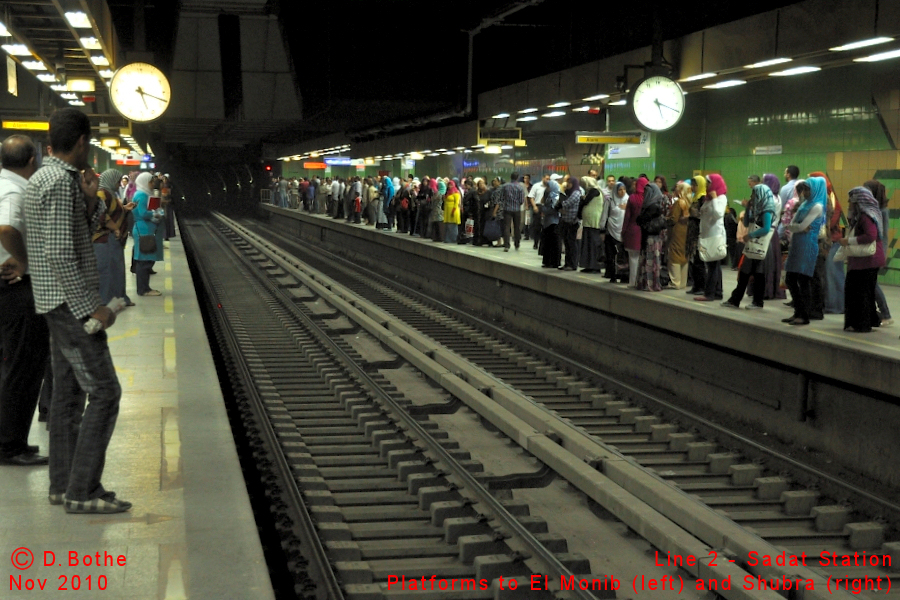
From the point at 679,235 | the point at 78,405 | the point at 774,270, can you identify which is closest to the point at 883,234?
the point at 774,270

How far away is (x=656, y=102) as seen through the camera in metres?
13.7

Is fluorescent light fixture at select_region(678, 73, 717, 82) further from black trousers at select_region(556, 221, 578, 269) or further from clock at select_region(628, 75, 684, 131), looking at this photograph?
black trousers at select_region(556, 221, 578, 269)

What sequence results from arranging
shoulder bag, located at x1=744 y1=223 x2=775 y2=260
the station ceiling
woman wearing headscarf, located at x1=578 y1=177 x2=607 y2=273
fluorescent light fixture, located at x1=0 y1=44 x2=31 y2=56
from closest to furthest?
shoulder bag, located at x1=744 y1=223 x2=775 y2=260 < fluorescent light fixture, located at x1=0 y1=44 x2=31 y2=56 < woman wearing headscarf, located at x1=578 y1=177 x2=607 y2=273 < the station ceiling

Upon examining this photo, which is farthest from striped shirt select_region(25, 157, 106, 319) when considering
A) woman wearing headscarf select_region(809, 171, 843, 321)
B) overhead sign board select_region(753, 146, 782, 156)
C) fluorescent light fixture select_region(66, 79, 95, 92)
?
overhead sign board select_region(753, 146, 782, 156)

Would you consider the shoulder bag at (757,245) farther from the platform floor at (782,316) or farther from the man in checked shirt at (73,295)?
the man in checked shirt at (73,295)

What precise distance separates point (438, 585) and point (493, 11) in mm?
16807

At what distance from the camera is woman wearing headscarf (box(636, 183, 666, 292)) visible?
13.3 metres

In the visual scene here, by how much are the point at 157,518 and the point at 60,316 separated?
1.06 metres

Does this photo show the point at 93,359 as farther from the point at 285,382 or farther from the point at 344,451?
the point at 285,382

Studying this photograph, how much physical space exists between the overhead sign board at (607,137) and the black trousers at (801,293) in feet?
21.9

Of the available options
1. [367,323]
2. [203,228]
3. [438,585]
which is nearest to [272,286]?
[367,323]

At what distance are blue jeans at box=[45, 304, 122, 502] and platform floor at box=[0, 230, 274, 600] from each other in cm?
16

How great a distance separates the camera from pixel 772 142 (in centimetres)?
1734

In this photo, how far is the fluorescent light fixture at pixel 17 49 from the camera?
11.9 meters
